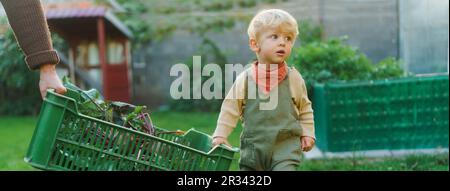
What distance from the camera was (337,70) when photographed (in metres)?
6.14

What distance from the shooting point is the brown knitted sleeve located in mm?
2350

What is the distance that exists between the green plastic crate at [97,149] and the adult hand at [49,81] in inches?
8.3

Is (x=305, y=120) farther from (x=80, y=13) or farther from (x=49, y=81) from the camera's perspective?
(x=80, y=13)

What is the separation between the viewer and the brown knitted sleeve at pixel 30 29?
2.35 meters

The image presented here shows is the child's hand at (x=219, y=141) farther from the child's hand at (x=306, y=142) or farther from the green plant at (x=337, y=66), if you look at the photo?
the green plant at (x=337, y=66)

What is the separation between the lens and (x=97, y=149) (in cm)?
223

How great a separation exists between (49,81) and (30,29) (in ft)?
0.61

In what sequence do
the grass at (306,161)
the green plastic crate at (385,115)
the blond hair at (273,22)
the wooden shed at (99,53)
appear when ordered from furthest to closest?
the wooden shed at (99,53)
the green plastic crate at (385,115)
the grass at (306,161)
the blond hair at (273,22)

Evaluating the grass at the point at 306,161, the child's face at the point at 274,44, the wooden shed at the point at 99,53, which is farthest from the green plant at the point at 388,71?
the wooden shed at the point at 99,53

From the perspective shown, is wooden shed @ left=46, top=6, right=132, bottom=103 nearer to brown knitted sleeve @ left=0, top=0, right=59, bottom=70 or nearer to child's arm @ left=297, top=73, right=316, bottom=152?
child's arm @ left=297, top=73, right=316, bottom=152

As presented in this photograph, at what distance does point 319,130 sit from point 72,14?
604 centimetres
